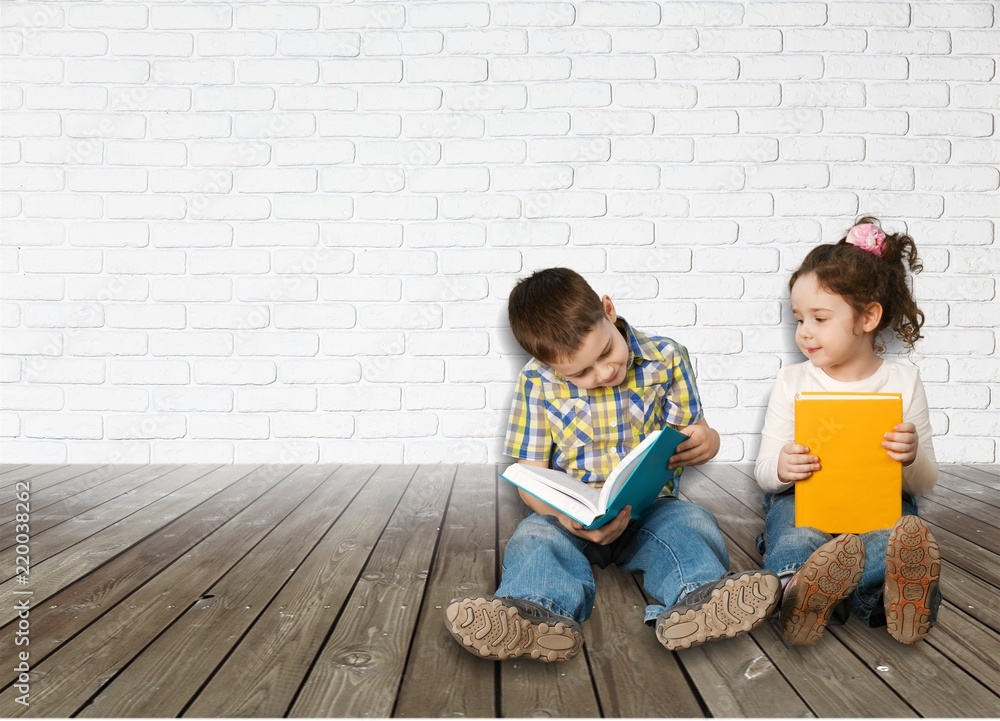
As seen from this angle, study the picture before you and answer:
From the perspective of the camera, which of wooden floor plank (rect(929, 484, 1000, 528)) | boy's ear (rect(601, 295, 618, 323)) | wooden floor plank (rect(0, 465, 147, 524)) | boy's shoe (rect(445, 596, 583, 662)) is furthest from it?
wooden floor plank (rect(0, 465, 147, 524))

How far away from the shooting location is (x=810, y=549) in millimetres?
1489

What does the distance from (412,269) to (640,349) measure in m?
1.27

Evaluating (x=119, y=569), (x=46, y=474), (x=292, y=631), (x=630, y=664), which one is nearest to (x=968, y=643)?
(x=630, y=664)

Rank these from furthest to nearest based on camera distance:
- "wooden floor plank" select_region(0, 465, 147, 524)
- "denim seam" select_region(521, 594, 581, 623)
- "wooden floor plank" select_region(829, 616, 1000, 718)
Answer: "wooden floor plank" select_region(0, 465, 147, 524) < "denim seam" select_region(521, 594, 581, 623) < "wooden floor plank" select_region(829, 616, 1000, 718)

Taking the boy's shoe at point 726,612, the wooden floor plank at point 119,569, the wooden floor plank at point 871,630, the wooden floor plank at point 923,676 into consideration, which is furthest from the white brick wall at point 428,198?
the boy's shoe at point 726,612

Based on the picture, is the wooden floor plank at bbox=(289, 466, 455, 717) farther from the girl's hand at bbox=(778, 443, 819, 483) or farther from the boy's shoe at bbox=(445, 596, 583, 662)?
the girl's hand at bbox=(778, 443, 819, 483)

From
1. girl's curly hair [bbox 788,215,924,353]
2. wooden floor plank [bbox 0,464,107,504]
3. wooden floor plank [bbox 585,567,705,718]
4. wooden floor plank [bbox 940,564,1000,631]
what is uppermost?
girl's curly hair [bbox 788,215,924,353]

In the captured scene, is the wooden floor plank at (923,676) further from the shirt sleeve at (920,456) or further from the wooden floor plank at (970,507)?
the wooden floor plank at (970,507)

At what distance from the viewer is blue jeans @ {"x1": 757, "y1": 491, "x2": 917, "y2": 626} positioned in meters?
1.34

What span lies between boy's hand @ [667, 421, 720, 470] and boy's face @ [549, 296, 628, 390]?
0.18 m

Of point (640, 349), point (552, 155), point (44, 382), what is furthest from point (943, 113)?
point (44, 382)

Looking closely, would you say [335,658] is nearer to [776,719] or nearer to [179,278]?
[776,719]

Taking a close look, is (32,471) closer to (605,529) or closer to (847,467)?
(605,529)

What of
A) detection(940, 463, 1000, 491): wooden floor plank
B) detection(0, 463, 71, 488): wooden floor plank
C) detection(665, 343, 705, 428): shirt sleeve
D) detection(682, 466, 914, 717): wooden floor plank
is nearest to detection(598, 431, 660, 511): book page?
detection(682, 466, 914, 717): wooden floor plank
